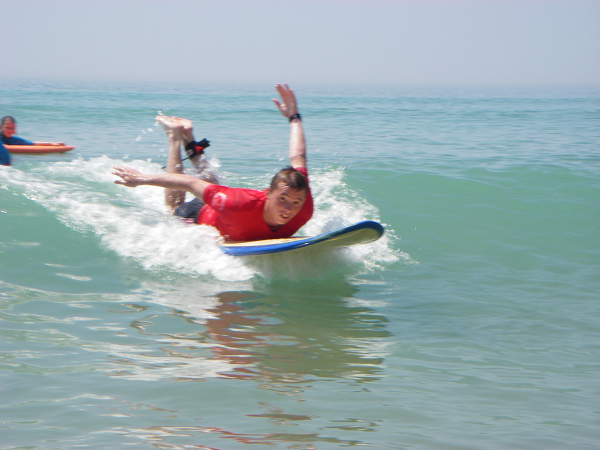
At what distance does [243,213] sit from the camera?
16.8ft

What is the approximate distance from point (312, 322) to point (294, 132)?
2064 mm

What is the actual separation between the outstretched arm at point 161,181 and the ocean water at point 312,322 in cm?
64

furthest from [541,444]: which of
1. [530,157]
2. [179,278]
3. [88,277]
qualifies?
[530,157]

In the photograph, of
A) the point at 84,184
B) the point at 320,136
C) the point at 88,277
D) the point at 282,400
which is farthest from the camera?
the point at 320,136

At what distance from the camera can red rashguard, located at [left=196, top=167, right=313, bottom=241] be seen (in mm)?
5016

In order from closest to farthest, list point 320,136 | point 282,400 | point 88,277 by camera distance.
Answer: point 282,400, point 88,277, point 320,136

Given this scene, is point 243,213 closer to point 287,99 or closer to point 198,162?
point 287,99

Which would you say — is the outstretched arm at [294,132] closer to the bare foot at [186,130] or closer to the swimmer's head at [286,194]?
the swimmer's head at [286,194]

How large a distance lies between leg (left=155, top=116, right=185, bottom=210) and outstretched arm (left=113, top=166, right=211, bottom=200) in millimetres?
1362

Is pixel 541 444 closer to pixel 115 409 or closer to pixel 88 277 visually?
pixel 115 409

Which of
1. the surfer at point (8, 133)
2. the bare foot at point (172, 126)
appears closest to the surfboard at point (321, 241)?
the bare foot at point (172, 126)

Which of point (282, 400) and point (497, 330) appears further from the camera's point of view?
point (497, 330)

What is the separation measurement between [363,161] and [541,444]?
9.21m

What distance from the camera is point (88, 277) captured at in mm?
5113
